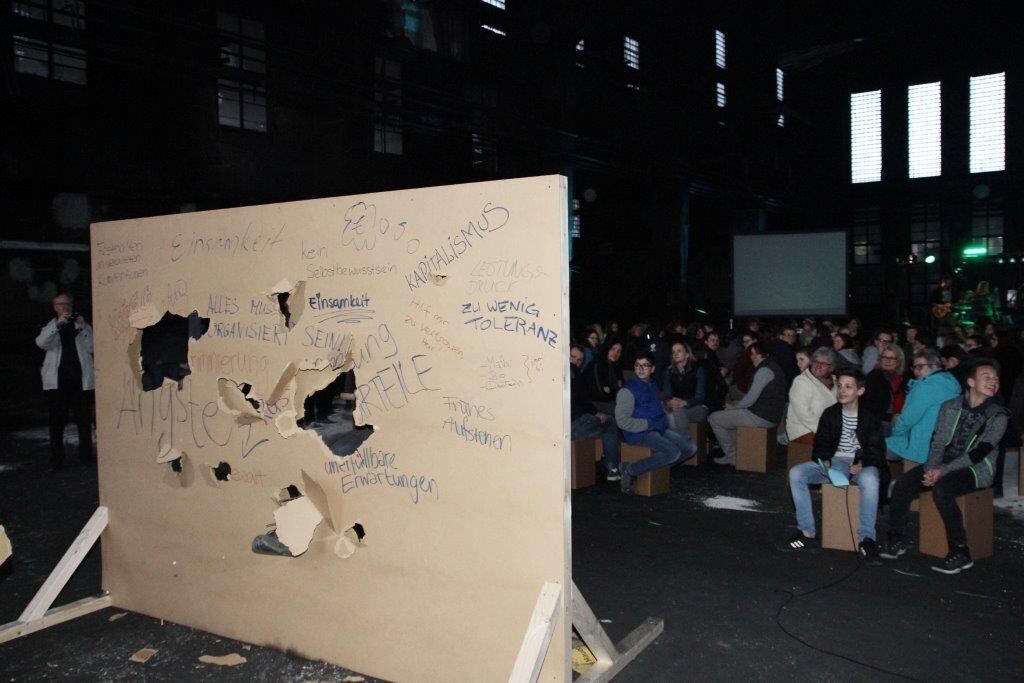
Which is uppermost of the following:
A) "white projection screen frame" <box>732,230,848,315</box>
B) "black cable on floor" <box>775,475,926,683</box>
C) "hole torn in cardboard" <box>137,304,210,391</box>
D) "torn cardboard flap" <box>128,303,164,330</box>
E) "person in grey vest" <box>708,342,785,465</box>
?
"white projection screen frame" <box>732,230,848,315</box>

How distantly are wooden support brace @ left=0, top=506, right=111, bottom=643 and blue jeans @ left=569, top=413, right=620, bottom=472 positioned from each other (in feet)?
15.2

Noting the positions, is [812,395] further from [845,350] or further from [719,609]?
[719,609]

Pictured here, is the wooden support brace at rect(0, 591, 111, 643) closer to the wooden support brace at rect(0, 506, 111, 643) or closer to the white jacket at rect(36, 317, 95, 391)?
the wooden support brace at rect(0, 506, 111, 643)

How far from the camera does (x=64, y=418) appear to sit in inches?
341

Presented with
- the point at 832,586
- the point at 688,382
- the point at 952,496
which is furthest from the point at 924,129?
the point at 832,586

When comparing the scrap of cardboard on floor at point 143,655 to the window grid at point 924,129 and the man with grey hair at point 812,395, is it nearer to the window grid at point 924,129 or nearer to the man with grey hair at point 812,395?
the man with grey hair at point 812,395

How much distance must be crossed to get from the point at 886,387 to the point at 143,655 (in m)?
6.96

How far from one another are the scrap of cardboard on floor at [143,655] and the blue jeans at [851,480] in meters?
4.38

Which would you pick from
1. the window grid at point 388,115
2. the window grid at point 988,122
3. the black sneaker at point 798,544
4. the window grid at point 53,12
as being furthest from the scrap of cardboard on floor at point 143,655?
the window grid at point 988,122

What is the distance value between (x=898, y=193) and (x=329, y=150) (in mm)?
26540

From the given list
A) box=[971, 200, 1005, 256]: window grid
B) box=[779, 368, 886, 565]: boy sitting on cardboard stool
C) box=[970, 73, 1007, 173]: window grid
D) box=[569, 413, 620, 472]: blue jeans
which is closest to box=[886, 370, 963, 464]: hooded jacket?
box=[779, 368, 886, 565]: boy sitting on cardboard stool

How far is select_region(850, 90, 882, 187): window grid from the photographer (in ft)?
110

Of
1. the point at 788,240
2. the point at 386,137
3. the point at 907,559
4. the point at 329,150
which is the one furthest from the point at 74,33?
the point at 788,240

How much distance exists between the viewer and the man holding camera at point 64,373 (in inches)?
336
